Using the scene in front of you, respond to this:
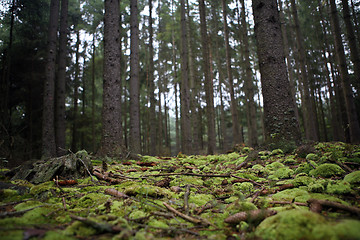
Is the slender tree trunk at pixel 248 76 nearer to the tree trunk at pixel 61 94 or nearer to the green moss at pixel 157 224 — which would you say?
the tree trunk at pixel 61 94

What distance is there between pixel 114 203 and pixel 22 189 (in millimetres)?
1242

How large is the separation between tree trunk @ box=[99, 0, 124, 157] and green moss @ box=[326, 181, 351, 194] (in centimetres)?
468

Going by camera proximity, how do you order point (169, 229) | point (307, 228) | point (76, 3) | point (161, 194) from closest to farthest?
point (307, 228), point (169, 229), point (161, 194), point (76, 3)

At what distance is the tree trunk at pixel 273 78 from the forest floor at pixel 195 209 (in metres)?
1.57

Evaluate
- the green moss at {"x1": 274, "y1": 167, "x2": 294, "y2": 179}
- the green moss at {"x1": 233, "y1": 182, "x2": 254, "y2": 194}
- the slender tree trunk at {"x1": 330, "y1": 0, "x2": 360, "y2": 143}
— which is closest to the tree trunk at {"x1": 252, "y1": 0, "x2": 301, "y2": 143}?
the green moss at {"x1": 274, "y1": 167, "x2": 294, "y2": 179}

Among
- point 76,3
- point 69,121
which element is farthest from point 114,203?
point 76,3

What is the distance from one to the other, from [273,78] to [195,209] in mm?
4074

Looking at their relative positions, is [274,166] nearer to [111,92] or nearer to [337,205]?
[337,205]

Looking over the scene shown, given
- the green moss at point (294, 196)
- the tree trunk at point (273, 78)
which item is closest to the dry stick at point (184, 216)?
the green moss at point (294, 196)

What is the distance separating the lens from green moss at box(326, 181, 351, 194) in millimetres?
1786

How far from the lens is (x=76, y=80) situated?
51.6ft

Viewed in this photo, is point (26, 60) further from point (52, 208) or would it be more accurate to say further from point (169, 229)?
point (169, 229)

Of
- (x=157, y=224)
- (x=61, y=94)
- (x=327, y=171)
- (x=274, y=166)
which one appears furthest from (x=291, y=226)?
(x=61, y=94)

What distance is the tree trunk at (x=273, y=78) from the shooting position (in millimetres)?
4500
